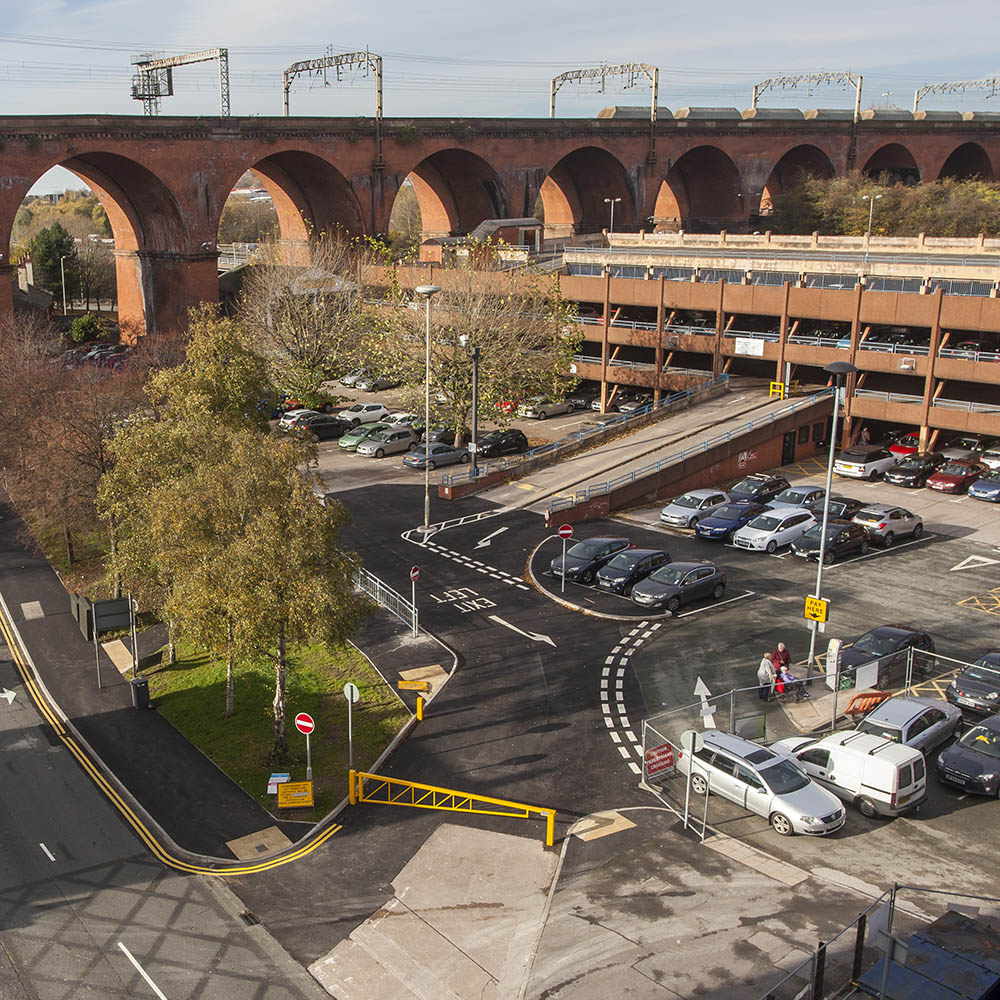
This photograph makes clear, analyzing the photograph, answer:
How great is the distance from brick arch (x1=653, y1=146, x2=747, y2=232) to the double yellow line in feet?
287

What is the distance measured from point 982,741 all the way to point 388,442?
114 ft

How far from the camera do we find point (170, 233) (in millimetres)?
68500

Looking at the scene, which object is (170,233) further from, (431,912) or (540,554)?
(431,912)

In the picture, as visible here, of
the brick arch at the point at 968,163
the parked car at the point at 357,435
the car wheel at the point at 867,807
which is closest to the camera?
the car wheel at the point at 867,807

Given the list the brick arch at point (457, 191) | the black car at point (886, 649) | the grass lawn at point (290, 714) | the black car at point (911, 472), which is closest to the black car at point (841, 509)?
the black car at point (911, 472)

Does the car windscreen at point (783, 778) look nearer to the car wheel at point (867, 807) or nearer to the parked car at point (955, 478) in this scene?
the car wheel at point (867, 807)

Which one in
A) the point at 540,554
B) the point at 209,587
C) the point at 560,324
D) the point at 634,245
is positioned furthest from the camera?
the point at 634,245

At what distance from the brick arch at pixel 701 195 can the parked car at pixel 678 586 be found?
3081 inches

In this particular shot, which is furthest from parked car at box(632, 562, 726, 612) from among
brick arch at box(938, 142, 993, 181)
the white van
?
brick arch at box(938, 142, 993, 181)

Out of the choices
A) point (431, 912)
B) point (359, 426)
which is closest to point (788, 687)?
point (431, 912)

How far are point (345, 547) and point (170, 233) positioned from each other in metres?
40.6

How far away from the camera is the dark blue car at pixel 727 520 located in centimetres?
3844

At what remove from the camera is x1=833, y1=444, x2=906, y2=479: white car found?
46.3m

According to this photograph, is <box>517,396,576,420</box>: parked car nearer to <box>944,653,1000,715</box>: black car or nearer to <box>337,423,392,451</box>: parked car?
<box>337,423,392,451</box>: parked car
